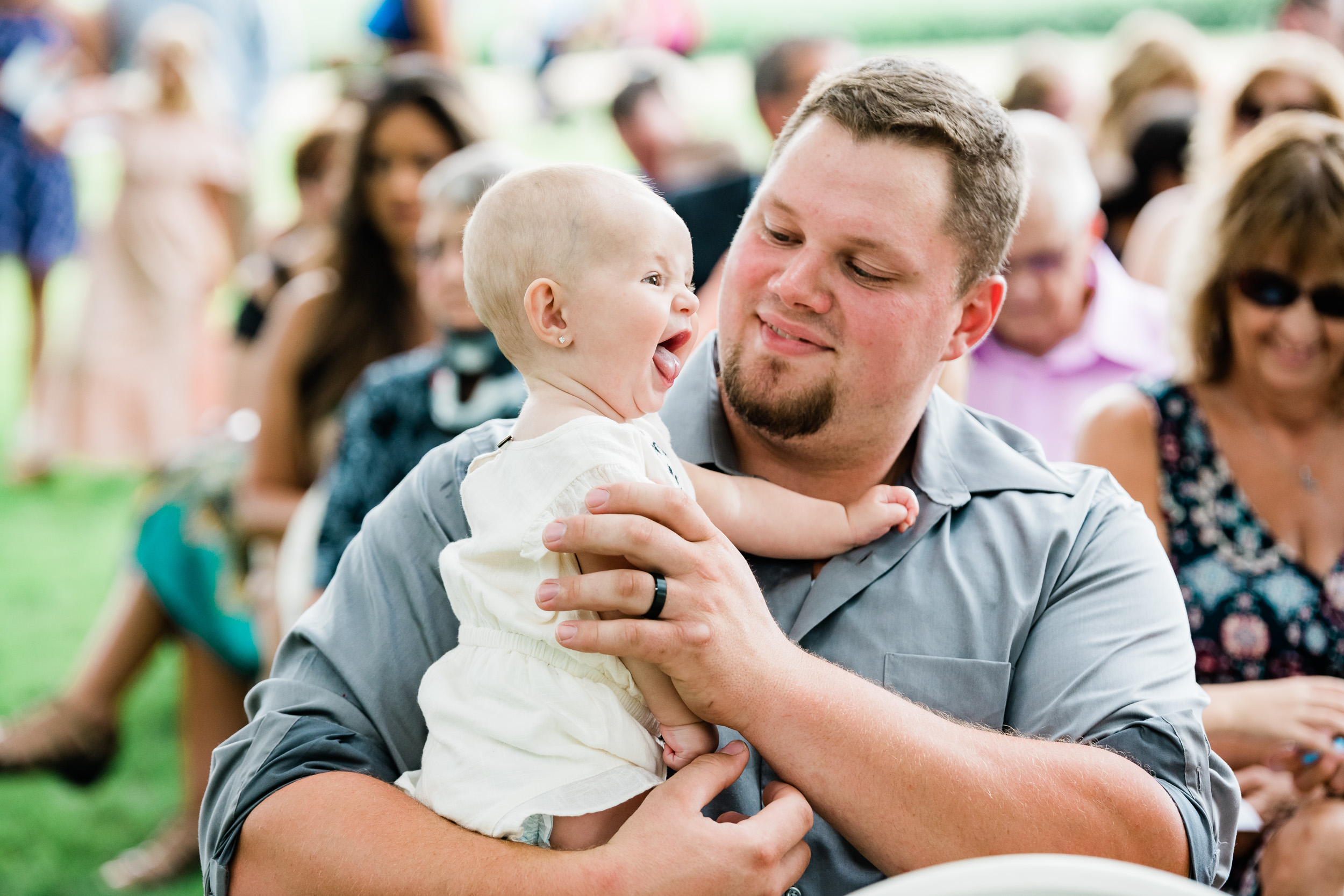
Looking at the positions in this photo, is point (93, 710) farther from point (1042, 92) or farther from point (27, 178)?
point (1042, 92)

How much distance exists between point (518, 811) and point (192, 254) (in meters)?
6.37

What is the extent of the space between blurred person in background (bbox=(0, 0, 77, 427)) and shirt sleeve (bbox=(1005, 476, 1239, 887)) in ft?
22.1

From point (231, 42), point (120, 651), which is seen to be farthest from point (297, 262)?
point (231, 42)

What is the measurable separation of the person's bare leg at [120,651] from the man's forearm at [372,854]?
7.72ft

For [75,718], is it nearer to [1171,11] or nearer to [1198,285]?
[1198,285]

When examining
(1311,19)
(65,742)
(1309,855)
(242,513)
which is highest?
(1311,19)

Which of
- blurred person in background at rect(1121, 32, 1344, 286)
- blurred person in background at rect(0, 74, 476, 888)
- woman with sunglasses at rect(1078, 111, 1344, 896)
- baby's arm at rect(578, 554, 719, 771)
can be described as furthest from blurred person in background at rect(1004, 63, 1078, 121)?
baby's arm at rect(578, 554, 719, 771)

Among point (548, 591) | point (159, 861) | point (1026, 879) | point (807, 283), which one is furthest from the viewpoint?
point (159, 861)

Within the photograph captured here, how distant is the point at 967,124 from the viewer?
5.63ft

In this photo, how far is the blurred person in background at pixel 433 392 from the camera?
2797 mm

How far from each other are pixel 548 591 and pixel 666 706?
21cm

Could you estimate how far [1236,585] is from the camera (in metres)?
2.29

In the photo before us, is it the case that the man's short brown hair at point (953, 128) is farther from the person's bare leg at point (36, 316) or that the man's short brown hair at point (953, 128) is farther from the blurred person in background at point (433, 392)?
the person's bare leg at point (36, 316)

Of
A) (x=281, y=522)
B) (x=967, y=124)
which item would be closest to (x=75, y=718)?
(x=281, y=522)
